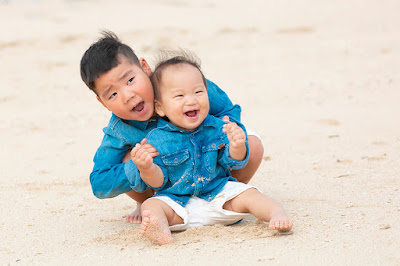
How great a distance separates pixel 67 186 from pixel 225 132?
1549 millimetres

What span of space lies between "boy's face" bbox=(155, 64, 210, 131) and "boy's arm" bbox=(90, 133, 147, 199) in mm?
315

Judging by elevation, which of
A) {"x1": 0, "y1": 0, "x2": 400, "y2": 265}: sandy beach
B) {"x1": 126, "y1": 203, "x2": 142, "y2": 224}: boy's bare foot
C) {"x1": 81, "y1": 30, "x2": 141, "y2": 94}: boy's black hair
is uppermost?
{"x1": 81, "y1": 30, "x2": 141, "y2": 94}: boy's black hair

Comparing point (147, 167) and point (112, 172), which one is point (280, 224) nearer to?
point (147, 167)

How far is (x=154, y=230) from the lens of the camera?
2.60 metres

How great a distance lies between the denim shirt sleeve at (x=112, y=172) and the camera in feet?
9.29

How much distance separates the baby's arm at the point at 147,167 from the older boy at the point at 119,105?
0.25ft

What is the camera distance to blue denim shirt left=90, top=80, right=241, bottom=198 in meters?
2.85

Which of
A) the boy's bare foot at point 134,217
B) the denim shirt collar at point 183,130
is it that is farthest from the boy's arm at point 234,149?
the boy's bare foot at point 134,217

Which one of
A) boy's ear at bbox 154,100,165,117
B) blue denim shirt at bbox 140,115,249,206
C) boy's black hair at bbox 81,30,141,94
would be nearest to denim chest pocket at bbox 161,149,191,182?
blue denim shirt at bbox 140,115,249,206

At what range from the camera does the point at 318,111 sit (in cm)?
570

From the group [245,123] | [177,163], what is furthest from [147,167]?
[245,123]

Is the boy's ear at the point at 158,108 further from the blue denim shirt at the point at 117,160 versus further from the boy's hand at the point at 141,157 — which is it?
the boy's hand at the point at 141,157

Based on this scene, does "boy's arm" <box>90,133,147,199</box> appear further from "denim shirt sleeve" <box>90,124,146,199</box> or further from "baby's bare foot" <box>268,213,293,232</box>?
"baby's bare foot" <box>268,213,293,232</box>

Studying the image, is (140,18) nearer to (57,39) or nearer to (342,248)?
(57,39)
